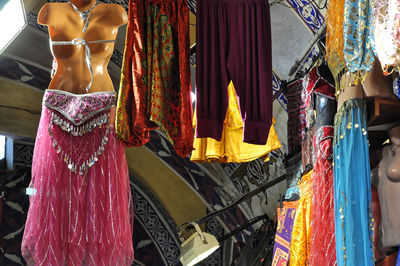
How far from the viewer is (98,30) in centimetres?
471

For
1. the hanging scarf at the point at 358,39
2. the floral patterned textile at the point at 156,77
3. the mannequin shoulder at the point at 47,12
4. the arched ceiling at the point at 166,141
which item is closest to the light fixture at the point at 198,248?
the arched ceiling at the point at 166,141

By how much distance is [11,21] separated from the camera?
189 inches

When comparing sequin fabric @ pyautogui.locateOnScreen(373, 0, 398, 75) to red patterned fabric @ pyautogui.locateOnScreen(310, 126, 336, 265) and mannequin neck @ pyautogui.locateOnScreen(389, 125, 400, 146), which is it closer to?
mannequin neck @ pyautogui.locateOnScreen(389, 125, 400, 146)

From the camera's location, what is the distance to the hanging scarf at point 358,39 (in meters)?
3.73

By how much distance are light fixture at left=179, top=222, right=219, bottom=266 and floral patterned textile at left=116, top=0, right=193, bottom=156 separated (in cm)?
271

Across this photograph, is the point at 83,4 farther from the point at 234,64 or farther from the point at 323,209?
the point at 323,209

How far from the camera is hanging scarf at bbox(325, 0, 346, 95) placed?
3.94 metres

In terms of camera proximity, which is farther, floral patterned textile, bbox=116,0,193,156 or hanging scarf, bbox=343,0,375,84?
floral patterned textile, bbox=116,0,193,156

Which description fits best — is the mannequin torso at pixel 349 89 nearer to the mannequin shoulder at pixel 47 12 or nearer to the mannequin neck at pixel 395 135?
the mannequin neck at pixel 395 135

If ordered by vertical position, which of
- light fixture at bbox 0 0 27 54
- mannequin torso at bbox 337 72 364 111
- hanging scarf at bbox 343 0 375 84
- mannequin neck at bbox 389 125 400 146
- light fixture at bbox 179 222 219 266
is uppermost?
light fixture at bbox 0 0 27 54

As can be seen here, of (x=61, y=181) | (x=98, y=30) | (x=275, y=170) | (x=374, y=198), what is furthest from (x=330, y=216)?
(x=275, y=170)

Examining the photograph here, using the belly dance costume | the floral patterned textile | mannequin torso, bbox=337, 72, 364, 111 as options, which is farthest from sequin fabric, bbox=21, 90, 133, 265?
mannequin torso, bbox=337, 72, 364, 111

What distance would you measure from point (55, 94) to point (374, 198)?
2204mm

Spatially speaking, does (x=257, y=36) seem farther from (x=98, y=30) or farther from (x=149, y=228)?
(x=149, y=228)
